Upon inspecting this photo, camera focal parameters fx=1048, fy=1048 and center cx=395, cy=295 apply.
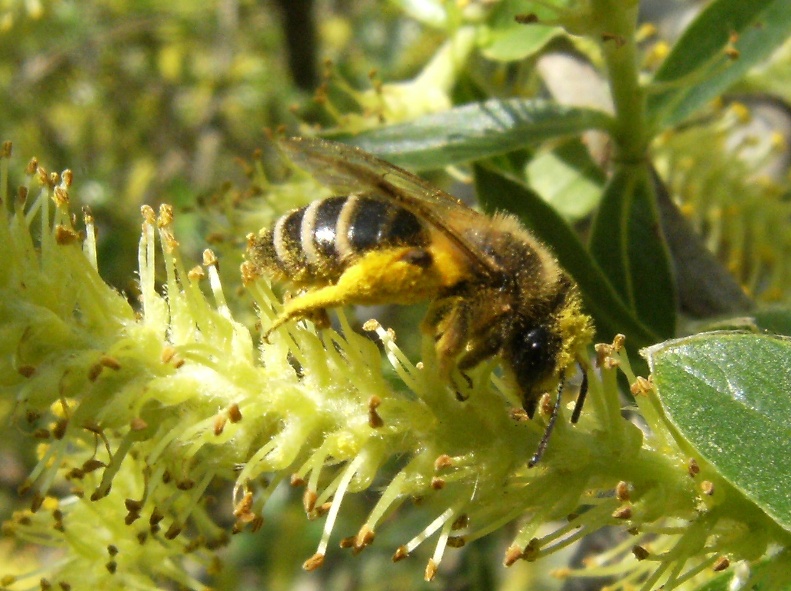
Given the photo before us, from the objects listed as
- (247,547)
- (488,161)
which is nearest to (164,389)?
(488,161)

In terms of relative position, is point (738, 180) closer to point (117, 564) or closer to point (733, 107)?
point (733, 107)

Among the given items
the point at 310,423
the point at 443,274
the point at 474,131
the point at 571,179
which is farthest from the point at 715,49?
the point at 310,423

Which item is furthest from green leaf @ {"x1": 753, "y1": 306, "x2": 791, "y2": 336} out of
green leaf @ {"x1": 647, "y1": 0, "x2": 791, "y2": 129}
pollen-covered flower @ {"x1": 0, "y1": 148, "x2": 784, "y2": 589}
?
green leaf @ {"x1": 647, "y1": 0, "x2": 791, "y2": 129}

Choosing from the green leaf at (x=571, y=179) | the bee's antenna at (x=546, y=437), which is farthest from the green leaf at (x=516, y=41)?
the bee's antenna at (x=546, y=437)

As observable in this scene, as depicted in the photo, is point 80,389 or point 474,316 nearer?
point 80,389

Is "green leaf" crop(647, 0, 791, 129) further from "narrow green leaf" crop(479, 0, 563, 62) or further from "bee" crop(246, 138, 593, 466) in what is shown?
"bee" crop(246, 138, 593, 466)

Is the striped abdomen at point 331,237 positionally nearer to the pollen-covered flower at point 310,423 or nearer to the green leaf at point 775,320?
the pollen-covered flower at point 310,423
